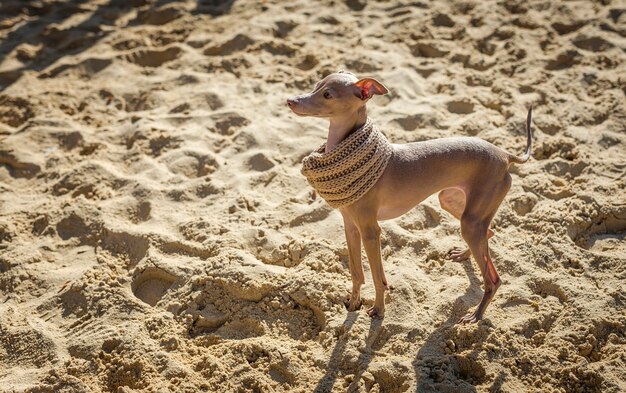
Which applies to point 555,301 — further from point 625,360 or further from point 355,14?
point 355,14

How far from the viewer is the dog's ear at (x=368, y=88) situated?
2.53 m

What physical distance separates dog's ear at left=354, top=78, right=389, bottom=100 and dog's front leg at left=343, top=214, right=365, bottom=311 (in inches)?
24.2

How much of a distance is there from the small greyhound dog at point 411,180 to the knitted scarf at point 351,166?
6 centimetres

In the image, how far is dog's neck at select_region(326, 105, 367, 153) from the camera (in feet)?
8.60

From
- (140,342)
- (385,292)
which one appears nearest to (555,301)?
(385,292)

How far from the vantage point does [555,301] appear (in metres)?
3.05

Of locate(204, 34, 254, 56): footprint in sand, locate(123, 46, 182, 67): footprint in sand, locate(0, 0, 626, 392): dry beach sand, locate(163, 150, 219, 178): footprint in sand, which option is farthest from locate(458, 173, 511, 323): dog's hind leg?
locate(123, 46, 182, 67): footprint in sand

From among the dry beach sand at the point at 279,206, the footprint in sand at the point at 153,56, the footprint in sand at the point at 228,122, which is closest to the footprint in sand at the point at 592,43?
the dry beach sand at the point at 279,206

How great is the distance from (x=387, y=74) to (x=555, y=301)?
2.52m

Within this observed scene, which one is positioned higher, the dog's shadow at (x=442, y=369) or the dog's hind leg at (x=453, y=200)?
the dog's hind leg at (x=453, y=200)

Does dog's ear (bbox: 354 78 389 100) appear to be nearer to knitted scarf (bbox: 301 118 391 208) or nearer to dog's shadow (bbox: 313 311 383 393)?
knitted scarf (bbox: 301 118 391 208)

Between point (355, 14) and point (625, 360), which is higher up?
point (355, 14)

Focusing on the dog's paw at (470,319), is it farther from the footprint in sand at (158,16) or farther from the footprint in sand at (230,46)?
the footprint in sand at (158,16)

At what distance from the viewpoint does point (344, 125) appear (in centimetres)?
264
